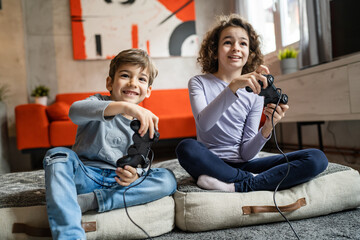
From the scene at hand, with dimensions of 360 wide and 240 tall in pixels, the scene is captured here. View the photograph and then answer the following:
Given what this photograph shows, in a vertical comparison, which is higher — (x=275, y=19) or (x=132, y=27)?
(x=132, y=27)

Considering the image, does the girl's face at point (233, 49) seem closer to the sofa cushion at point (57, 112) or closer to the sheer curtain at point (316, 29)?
the sheer curtain at point (316, 29)

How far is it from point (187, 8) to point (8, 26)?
7.32 ft

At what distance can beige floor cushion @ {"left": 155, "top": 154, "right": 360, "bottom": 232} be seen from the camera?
1.06 metres

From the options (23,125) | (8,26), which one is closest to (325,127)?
(23,125)

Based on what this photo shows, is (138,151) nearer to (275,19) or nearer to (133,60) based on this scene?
(133,60)

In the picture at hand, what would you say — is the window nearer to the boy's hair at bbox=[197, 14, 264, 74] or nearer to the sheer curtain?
the sheer curtain

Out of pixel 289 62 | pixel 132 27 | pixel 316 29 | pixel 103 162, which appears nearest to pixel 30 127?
pixel 132 27

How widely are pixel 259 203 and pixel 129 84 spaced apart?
0.66 m

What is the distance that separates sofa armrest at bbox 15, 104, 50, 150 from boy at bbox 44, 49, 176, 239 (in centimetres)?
198

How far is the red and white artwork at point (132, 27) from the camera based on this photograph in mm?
3885

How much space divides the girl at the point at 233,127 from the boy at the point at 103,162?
0.17 m

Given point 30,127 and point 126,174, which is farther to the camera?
point 30,127

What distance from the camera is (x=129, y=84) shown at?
1.16m

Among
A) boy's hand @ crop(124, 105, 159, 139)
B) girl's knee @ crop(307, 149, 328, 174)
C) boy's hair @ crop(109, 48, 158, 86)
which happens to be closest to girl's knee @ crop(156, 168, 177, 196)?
boy's hand @ crop(124, 105, 159, 139)
